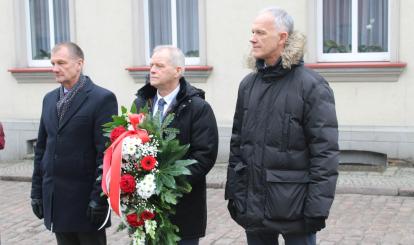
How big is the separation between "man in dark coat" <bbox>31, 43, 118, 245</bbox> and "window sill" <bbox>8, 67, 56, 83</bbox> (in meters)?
7.77

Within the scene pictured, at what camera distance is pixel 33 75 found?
40.7 ft

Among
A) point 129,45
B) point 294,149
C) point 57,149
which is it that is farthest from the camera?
point 129,45

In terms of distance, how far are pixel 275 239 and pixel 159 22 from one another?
8.16 meters

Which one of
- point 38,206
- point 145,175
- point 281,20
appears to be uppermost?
point 281,20

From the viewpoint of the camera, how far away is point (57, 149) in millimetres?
4664

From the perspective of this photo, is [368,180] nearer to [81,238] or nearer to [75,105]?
[81,238]

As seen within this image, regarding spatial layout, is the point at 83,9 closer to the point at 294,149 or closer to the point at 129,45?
the point at 129,45

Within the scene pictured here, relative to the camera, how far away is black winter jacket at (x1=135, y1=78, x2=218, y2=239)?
425cm

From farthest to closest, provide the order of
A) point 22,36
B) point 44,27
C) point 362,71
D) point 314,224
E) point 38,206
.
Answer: point 44,27, point 22,36, point 362,71, point 38,206, point 314,224

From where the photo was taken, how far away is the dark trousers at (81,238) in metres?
4.68

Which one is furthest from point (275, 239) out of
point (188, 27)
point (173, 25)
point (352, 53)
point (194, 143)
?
point (173, 25)

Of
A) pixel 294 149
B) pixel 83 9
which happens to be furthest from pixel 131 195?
pixel 83 9

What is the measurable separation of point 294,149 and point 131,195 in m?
0.99

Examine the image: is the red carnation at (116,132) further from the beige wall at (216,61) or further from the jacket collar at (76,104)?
the beige wall at (216,61)
